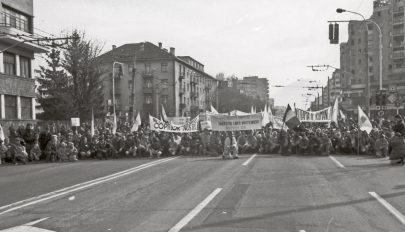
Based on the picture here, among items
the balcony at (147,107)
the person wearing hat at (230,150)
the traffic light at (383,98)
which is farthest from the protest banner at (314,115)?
the balcony at (147,107)

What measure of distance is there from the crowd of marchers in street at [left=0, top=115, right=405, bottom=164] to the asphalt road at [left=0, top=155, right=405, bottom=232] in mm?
5099

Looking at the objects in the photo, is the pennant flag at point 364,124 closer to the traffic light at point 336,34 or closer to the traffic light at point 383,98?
the traffic light at point 336,34

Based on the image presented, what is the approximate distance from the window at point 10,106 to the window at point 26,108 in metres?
1.03

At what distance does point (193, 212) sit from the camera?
957 centimetres

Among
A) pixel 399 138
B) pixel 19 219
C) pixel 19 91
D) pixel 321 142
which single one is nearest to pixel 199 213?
pixel 19 219

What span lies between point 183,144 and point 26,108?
59.4ft

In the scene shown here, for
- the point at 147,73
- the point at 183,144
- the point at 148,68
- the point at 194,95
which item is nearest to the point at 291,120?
the point at 183,144

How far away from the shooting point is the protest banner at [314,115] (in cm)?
2791

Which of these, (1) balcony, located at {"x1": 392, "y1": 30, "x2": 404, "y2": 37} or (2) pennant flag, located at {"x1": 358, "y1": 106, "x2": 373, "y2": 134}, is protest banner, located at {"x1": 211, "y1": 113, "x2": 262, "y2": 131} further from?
(1) balcony, located at {"x1": 392, "y1": 30, "x2": 404, "y2": 37}

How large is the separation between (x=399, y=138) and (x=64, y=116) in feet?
126

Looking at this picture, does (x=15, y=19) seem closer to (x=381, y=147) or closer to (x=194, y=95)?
(x=381, y=147)

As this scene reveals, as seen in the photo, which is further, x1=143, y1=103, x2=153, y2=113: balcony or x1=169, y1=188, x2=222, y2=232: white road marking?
x1=143, y1=103, x2=153, y2=113: balcony

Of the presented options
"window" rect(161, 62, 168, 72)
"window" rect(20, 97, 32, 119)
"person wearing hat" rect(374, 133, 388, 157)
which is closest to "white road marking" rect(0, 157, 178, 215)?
"person wearing hat" rect(374, 133, 388, 157)

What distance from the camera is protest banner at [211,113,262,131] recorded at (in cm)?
2712
